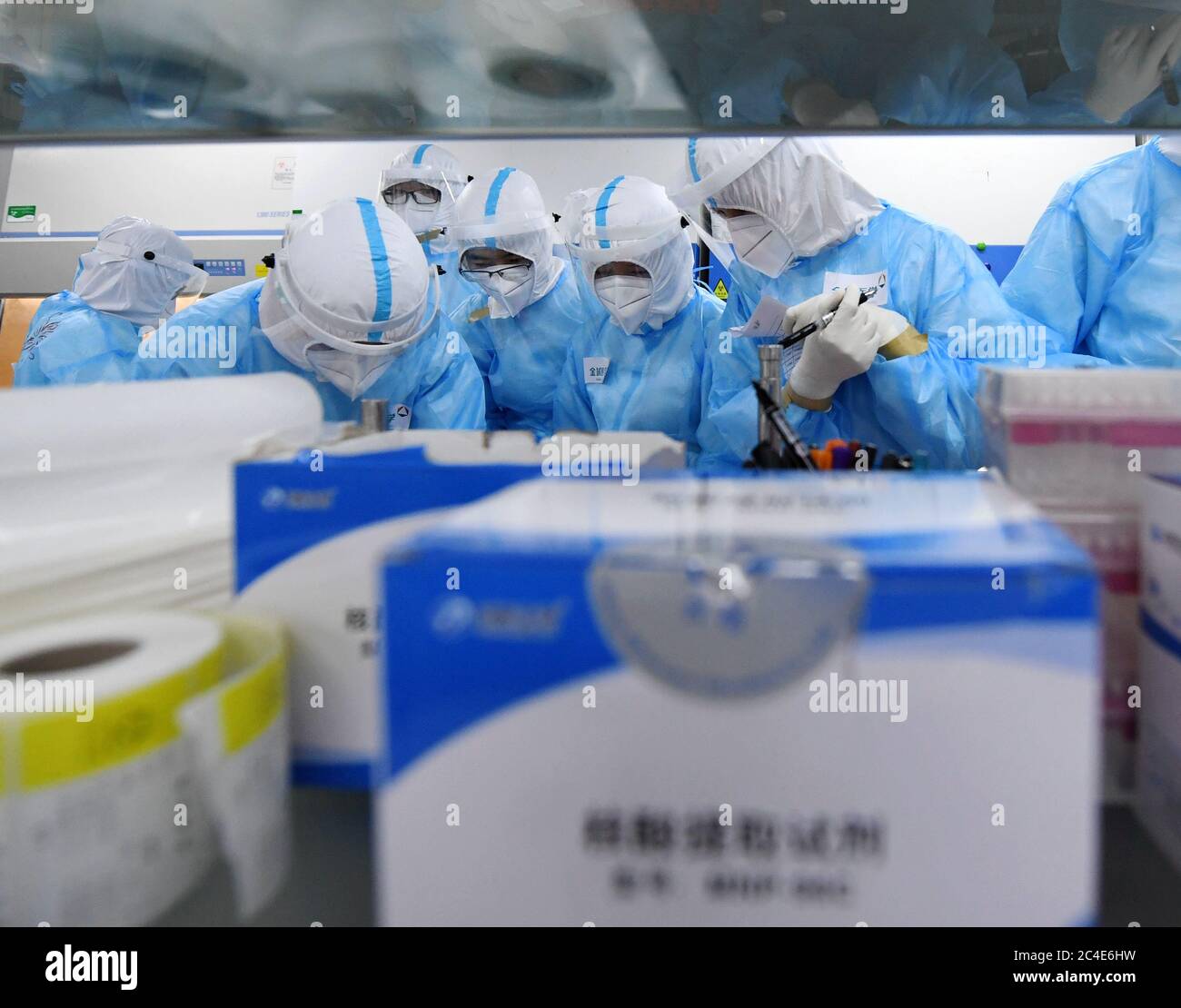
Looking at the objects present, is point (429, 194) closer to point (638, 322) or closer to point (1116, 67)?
point (638, 322)

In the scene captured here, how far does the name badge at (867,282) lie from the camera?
182cm

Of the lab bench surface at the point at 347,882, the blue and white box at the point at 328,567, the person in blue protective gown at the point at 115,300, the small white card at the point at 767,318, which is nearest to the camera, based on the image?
the lab bench surface at the point at 347,882

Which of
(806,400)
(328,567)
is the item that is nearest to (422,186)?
(806,400)

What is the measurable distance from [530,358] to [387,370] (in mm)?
1001

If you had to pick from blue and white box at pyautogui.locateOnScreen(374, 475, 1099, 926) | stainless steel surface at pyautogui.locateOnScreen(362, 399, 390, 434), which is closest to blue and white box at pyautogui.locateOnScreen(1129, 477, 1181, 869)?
blue and white box at pyautogui.locateOnScreen(374, 475, 1099, 926)

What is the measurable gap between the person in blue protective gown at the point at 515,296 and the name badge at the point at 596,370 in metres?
0.45

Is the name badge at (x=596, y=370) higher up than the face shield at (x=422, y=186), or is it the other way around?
the face shield at (x=422, y=186)

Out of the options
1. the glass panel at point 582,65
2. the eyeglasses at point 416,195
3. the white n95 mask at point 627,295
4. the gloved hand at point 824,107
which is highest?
the eyeglasses at point 416,195

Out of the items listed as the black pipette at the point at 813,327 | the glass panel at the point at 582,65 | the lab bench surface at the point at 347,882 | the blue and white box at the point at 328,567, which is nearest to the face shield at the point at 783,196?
the black pipette at the point at 813,327

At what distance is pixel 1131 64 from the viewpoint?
88 centimetres

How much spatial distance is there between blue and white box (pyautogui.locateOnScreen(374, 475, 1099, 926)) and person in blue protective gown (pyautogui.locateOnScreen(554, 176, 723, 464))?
1812 mm

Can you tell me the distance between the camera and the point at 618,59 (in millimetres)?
896

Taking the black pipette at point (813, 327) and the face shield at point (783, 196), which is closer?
the black pipette at point (813, 327)

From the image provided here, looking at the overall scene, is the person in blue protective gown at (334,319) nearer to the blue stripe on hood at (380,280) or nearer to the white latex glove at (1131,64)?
the blue stripe on hood at (380,280)
